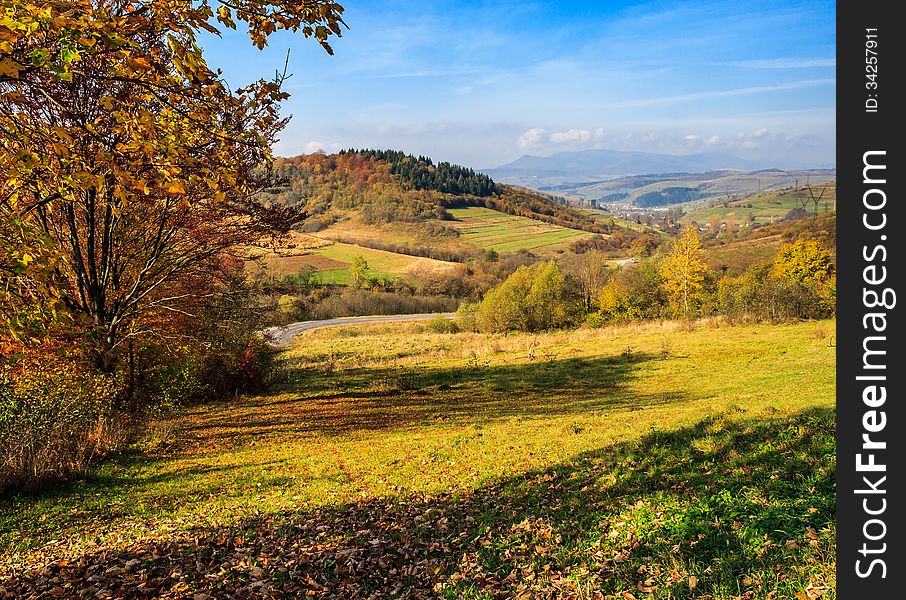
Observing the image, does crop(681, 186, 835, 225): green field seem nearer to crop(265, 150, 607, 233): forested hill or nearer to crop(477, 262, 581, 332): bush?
crop(265, 150, 607, 233): forested hill

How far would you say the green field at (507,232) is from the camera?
102 m

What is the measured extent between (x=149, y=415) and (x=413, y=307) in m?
59.4

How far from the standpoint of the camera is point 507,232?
112375 millimetres

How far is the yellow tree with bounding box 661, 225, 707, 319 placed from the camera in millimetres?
46812

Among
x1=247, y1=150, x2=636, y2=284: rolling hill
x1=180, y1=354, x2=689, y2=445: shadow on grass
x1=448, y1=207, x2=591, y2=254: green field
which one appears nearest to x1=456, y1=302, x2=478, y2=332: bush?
x1=180, y1=354, x2=689, y2=445: shadow on grass

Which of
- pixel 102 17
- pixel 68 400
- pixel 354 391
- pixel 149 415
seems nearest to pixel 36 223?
pixel 68 400

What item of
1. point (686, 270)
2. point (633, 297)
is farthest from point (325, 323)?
point (686, 270)

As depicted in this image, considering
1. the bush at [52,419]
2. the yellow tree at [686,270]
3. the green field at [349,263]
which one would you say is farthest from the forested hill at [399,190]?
the bush at [52,419]

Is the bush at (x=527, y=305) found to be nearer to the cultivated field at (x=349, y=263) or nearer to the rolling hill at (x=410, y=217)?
the cultivated field at (x=349, y=263)

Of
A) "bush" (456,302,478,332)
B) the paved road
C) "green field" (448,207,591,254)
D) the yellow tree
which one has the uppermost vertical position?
"green field" (448,207,591,254)

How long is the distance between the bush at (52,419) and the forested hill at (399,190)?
84.4 meters

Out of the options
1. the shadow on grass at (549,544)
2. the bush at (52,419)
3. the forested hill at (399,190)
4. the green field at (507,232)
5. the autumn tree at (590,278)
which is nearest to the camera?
the shadow on grass at (549,544)

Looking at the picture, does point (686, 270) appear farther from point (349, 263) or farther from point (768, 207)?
point (768, 207)

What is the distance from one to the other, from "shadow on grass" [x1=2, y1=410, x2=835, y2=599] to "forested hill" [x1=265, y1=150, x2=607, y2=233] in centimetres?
9086
